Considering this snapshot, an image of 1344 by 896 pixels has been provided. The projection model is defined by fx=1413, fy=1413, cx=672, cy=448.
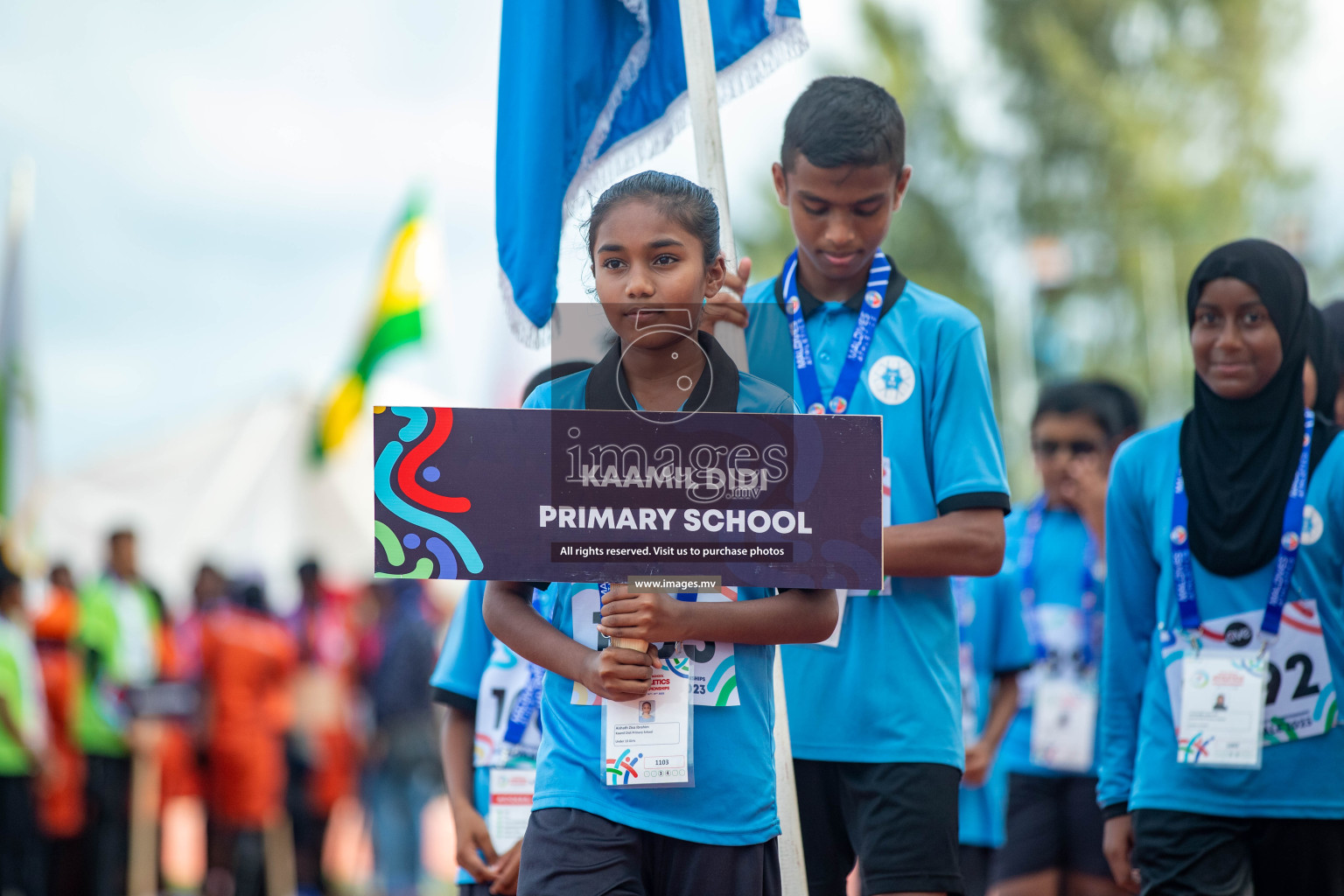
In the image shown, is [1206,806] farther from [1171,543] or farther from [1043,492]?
[1043,492]

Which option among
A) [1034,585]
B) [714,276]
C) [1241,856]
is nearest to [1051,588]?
[1034,585]

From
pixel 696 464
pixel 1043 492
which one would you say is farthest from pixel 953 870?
pixel 1043 492

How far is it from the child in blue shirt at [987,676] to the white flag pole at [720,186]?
2.11 meters

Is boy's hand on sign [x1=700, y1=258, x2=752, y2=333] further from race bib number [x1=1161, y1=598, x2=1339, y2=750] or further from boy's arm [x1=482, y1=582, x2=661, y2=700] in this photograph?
race bib number [x1=1161, y1=598, x2=1339, y2=750]

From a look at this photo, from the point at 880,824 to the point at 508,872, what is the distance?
3.12 ft

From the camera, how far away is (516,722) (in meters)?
3.52

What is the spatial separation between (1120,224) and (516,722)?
92.2ft

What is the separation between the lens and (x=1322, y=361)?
12.8 feet

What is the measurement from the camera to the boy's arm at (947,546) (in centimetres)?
307

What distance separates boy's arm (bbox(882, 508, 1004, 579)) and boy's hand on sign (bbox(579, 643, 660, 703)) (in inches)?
30.8

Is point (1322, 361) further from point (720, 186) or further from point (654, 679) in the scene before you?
point (654, 679)

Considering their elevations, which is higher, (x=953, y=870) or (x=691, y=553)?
(x=691, y=553)

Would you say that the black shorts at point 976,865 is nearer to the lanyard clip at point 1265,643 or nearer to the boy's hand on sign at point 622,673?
the lanyard clip at point 1265,643

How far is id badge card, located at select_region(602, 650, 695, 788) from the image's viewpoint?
2486 millimetres
